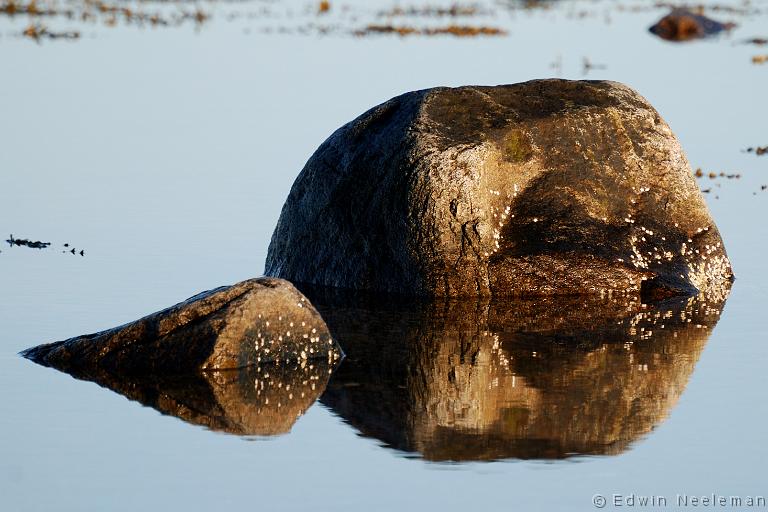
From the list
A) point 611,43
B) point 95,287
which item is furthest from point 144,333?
point 611,43

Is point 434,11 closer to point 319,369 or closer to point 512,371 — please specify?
point 512,371

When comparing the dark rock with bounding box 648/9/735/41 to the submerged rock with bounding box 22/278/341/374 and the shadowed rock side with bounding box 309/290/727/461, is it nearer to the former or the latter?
the shadowed rock side with bounding box 309/290/727/461

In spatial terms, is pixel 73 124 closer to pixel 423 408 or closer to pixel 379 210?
pixel 379 210

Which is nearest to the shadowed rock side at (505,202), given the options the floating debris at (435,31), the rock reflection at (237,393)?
the rock reflection at (237,393)

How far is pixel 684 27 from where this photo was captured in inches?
1708

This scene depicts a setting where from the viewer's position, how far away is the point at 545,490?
8953mm

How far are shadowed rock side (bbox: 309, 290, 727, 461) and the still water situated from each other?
0.10 feet

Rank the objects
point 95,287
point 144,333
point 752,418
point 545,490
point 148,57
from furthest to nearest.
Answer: point 148,57, point 95,287, point 144,333, point 752,418, point 545,490

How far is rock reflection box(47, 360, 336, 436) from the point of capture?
34.3 feet

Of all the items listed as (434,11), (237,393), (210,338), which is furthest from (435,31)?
(237,393)

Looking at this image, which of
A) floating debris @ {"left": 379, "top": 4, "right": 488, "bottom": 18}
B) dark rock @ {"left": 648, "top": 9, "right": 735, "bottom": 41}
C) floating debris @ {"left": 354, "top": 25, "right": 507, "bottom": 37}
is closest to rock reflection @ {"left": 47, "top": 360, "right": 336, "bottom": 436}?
floating debris @ {"left": 354, "top": 25, "right": 507, "bottom": 37}

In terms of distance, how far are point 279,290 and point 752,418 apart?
3.75 metres

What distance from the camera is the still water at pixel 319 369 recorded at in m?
9.20

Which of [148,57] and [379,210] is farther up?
[379,210]
